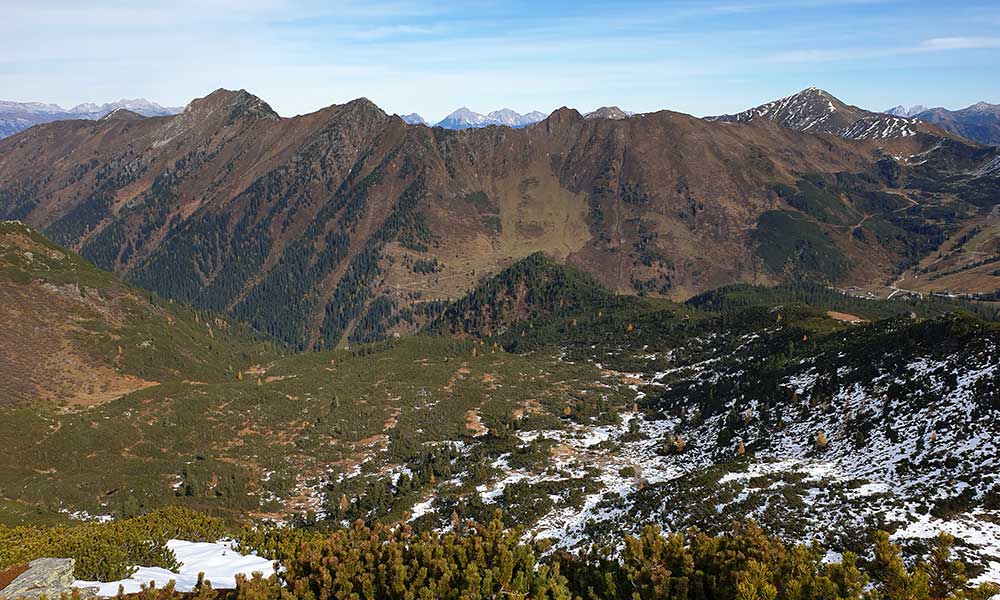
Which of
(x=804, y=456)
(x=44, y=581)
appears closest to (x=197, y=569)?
(x=44, y=581)

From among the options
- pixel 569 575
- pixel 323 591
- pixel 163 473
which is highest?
pixel 323 591

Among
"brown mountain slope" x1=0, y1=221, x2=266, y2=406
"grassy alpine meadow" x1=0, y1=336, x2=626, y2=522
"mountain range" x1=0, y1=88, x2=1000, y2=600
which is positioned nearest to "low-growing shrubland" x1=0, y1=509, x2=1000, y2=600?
"mountain range" x1=0, y1=88, x2=1000, y2=600

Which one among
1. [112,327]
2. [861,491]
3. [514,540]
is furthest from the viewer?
[112,327]

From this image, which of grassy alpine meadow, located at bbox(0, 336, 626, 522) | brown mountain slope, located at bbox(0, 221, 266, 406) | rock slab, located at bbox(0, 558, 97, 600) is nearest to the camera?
rock slab, located at bbox(0, 558, 97, 600)

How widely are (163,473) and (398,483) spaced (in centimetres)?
3777

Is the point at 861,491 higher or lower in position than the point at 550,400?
higher

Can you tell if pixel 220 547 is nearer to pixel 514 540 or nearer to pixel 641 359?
pixel 514 540

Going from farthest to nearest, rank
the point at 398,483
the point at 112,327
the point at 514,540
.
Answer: the point at 112,327 < the point at 398,483 < the point at 514,540

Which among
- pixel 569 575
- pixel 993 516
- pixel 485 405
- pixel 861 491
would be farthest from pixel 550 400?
pixel 569 575

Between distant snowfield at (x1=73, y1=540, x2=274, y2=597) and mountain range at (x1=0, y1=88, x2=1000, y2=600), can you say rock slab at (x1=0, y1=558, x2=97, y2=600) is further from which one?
distant snowfield at (x1=73, y1=540, x2=274, y2=597)

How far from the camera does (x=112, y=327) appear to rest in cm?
14612

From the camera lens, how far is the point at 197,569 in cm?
2739

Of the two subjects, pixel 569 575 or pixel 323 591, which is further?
pixel 569 575

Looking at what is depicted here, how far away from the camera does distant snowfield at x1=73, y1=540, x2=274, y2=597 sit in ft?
72.8
